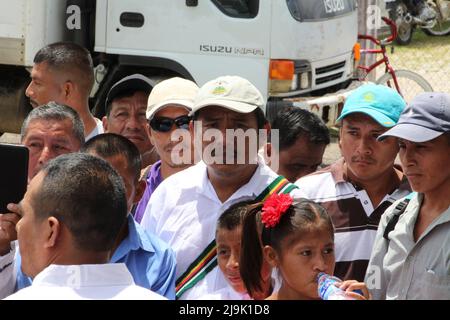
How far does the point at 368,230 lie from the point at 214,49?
4734 mm

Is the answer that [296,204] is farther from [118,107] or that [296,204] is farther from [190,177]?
[118,107]

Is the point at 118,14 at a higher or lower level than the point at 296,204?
higher

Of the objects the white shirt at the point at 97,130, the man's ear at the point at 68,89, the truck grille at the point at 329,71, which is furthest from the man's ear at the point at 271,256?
the truck grille at the point at 329,71

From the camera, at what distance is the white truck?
Answer: 8.27 m

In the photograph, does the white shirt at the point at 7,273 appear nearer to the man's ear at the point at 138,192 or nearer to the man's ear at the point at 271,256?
the man's ear at the point at 138,192

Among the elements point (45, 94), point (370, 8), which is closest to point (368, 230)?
point (45, 94)

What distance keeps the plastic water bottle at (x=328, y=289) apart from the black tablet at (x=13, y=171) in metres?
1.03

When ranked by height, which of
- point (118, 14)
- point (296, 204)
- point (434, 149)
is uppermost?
point (118, 14)

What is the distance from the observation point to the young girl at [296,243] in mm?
3273

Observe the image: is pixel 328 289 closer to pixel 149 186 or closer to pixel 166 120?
pixel 149 186

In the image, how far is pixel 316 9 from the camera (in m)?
8.64

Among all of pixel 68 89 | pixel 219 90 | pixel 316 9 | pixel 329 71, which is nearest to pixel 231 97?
pixel 219 90

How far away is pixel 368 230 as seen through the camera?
379cm

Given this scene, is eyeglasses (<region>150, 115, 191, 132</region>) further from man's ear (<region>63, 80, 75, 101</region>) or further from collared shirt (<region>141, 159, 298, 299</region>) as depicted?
man's ear (<region>63, 80, 75, 101</region>)
